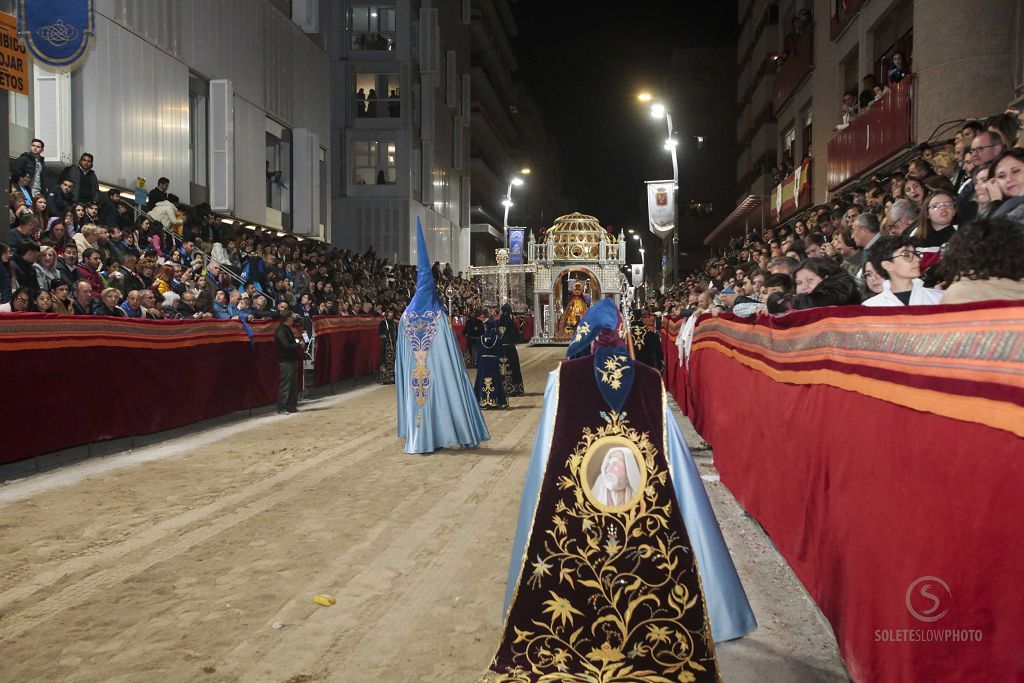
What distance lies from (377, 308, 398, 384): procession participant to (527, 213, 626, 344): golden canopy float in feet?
71.0

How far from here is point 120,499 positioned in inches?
313

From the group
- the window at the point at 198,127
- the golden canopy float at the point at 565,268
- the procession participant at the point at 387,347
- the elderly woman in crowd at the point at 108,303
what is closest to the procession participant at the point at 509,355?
the procession participant at the point at 387,347

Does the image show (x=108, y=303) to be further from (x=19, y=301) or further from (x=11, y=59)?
(x=11, y=59)

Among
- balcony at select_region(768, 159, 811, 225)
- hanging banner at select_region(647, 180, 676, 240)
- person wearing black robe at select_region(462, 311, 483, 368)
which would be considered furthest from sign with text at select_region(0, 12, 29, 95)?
balcony at select_region(768, 159, 811, 225)

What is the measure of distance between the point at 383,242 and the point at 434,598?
3781cm

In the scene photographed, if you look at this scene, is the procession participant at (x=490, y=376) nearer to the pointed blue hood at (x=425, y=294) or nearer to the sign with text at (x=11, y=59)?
the pointed blue hood at (x=425, y=294)

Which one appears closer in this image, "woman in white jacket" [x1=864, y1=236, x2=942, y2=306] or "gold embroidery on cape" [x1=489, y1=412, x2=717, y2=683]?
"gold embroidery on cape" [x1=489, y1=412, x2=717, y2=683]

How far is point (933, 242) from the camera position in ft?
23.1

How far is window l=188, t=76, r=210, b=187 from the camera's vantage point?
24359 mm

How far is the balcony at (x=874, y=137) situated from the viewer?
55.6 ft

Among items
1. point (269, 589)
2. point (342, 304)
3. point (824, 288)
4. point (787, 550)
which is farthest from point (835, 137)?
point (269, 589)

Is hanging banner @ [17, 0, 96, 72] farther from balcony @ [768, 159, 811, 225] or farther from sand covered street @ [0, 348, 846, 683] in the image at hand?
balcony @ [768, 159, 811, 225]

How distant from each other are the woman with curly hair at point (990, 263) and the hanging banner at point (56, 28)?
13080 millimetres

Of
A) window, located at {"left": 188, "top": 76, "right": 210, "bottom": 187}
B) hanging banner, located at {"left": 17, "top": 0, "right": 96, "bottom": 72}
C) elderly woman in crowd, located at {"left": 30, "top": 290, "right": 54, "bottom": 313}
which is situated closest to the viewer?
elderly woman in crowd, located at {"left": 30, "top": 290, "right": 54, "bottom": 313}
